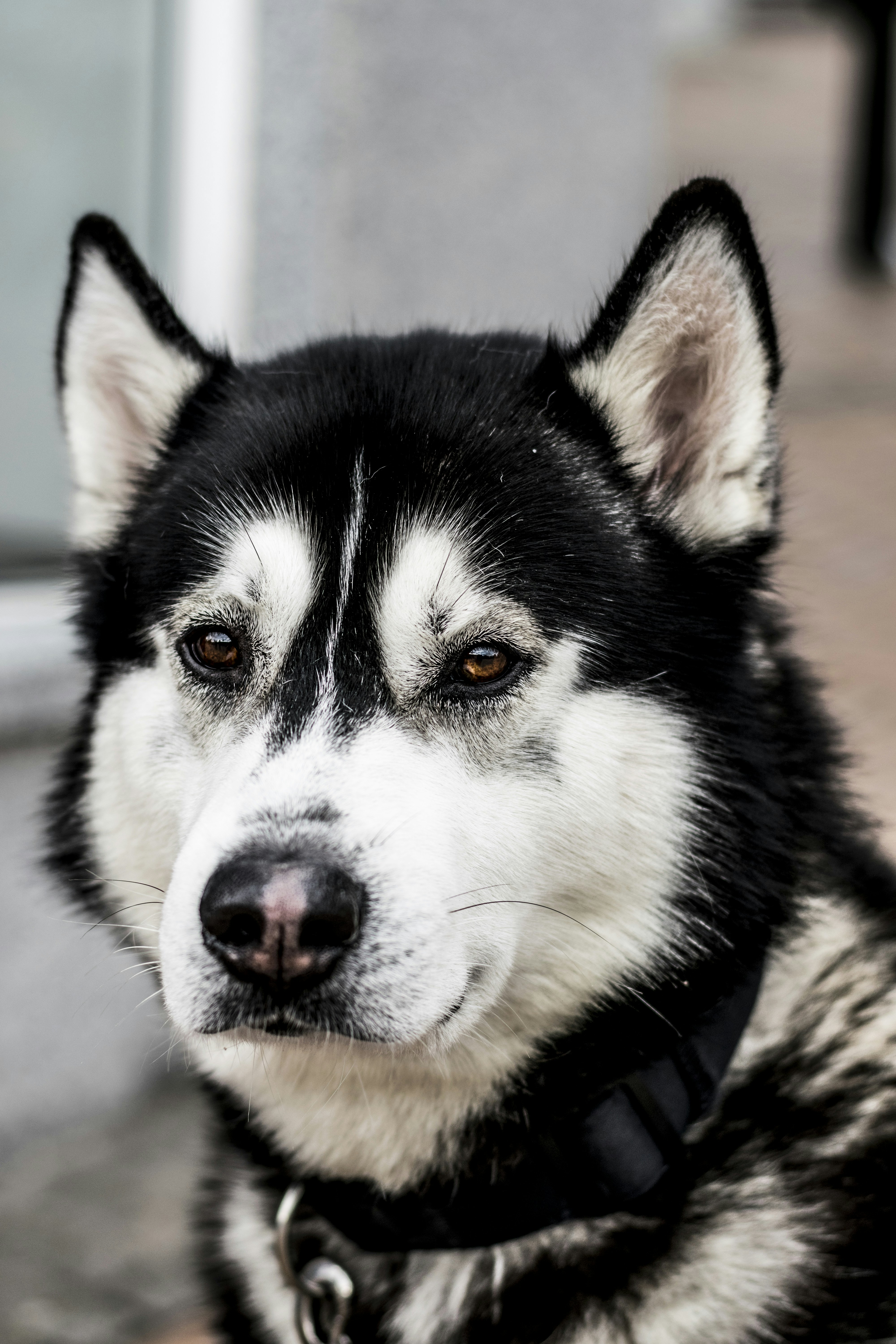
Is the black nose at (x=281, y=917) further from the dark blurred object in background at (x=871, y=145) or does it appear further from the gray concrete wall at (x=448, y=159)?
the dark blurred object in background at (x=871, y=145)

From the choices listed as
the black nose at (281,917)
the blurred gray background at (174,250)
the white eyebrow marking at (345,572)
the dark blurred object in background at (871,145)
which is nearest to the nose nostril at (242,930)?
the black nose at (281,917)

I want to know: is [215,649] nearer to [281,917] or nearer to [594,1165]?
[281,917]

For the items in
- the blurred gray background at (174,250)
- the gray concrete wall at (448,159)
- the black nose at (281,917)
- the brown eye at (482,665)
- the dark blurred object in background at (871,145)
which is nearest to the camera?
the black nose at (281,917)

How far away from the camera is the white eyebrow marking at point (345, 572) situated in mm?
1936

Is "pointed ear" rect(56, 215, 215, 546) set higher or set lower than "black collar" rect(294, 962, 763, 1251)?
higher

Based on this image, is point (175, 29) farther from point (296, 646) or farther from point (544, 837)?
point (544, 837)

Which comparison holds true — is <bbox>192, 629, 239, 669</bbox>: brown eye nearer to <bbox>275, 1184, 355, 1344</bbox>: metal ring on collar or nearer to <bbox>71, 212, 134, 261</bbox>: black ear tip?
<bbox>71, 212, 134, 261</bbox>: black ear tip

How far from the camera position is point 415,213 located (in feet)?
16.1

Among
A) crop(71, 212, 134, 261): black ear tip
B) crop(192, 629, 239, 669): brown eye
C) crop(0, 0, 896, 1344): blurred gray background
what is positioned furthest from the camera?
crop(0, 0, 896, 1344): blurred gray background

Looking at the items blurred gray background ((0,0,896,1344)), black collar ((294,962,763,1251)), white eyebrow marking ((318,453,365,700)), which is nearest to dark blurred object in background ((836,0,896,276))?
blurred gray background ((0,0,896,1344))

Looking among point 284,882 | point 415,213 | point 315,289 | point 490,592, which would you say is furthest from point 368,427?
point 415,213

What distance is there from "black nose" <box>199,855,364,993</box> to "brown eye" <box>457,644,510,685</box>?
1.36ft

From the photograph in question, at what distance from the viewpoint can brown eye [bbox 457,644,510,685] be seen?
6.47 ft

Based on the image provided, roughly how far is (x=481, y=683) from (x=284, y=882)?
1.58 feet
